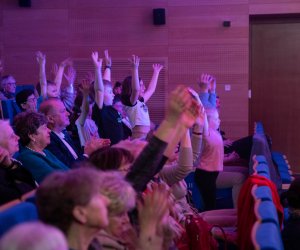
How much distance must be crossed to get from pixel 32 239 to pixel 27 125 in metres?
2.45

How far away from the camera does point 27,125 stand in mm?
3527

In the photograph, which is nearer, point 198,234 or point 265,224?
point 265,224

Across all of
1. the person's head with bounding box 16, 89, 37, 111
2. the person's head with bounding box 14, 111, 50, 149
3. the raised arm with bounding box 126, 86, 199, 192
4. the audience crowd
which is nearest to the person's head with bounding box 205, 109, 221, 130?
the audience crowd

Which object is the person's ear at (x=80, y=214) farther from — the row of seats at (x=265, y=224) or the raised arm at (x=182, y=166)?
the raised arm at (x=182, y=166)

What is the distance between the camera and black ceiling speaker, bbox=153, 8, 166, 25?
9.12 meters

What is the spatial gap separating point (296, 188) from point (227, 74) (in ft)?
20.3

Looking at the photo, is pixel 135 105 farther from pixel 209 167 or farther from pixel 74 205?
pixel 74 205

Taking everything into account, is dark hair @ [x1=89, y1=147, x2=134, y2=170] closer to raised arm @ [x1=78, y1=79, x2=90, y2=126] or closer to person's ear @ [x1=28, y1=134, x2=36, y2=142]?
person's ear @ [x1=28, y1=134, x2=36, y2=142]

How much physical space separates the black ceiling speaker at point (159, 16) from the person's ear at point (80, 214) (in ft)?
25.7

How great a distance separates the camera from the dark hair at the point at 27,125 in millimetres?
3510

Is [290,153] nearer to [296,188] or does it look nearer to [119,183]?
[296,188]

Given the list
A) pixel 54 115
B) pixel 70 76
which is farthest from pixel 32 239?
pixel 70 76

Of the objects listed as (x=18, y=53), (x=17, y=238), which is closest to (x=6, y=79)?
(x=18, y=53)

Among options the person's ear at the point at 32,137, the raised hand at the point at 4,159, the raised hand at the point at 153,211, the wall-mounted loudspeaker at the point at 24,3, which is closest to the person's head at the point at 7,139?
the raised hand at the point at 4,159
